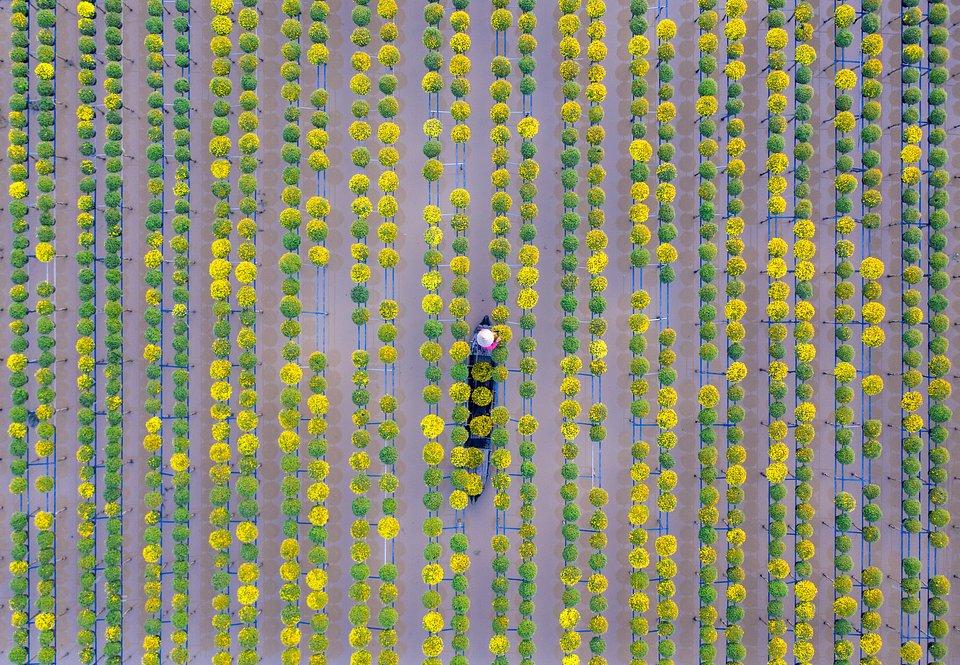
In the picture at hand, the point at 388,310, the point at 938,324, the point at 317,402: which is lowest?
the point at 317,402

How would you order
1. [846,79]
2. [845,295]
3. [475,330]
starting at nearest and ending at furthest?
[845,295]
[846,79]
[475,330]

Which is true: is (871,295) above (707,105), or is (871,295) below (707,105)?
below

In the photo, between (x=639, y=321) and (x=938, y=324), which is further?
(x=938, y=324)

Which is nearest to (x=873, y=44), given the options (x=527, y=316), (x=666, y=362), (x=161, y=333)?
(x=666, y=362)

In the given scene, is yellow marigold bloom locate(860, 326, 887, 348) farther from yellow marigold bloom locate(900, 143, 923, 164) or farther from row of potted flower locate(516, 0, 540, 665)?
row of potted flower locate(516, 0, 540, 665)

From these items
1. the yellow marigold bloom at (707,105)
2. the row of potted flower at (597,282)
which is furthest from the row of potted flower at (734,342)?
the row of potted flower at (597,282)

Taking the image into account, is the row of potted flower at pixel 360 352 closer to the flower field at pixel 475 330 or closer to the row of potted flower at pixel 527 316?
the flower field at pixel 475 330

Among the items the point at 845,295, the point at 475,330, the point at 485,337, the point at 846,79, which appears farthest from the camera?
the point at 475,330

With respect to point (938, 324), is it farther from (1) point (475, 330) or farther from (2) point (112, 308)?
(2) point (112, 308)
